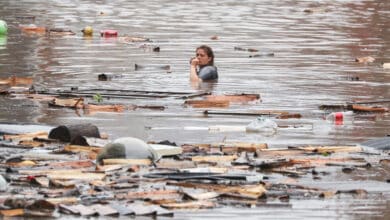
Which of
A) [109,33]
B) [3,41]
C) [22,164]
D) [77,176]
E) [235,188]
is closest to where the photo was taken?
[235,188]

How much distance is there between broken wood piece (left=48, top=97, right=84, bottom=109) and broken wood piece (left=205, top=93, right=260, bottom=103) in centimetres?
220

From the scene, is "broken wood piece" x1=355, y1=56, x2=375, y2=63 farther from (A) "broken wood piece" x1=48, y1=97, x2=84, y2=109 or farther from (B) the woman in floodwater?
(A) "broken wood piece" x1=48, y1=97, x2=84, y2=109

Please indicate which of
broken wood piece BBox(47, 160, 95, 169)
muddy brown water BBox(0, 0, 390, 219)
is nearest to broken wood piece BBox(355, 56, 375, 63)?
muddy brown water BBox(0, 0, 390, 219)

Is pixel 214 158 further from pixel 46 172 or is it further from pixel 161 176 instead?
pixel 46 172

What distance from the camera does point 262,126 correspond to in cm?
1864

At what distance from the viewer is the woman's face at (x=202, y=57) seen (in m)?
26.1

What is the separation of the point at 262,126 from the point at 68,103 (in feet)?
13.2

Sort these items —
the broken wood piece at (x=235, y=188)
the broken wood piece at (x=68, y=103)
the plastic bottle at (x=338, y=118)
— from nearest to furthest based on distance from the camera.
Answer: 1. the broken wood piece at (x=235, y=188)
2. the plastic bottle at (x=338, y=118)
3. the broken wood piece at (x=68, y=103)

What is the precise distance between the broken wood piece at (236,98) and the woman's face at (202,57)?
312 centimetres

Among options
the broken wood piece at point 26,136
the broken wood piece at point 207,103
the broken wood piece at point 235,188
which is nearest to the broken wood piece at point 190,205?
the broken wood piece at point 235,188

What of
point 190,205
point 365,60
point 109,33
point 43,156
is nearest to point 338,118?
point 43,156

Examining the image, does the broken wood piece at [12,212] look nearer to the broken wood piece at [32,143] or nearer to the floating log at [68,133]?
the broken wood piece at [32,143]

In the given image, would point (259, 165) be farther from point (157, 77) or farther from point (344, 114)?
point (157, 77)

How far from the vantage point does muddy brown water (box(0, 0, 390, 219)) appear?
18.0 meters
